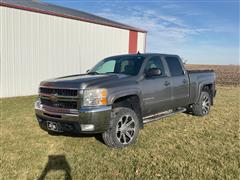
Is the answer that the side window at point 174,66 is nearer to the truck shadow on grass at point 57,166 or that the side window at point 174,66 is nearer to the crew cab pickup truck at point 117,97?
the crew cab pickup truck at point 117,97

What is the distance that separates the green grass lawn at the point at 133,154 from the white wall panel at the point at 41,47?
6.22 m

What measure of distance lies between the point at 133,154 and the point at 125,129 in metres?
0.59

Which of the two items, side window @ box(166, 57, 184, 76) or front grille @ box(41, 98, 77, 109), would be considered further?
side window @ box(166, 57, 184, 76)

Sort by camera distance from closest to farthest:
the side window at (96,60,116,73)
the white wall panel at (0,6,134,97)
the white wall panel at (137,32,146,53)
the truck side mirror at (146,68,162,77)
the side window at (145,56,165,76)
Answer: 1. the truck side mirror at (146,68,162,77)
2. the side window at (145,56,165,76)
3. the side window at (96,60,116,73)
4. the white wall panel at (0,6,134,97)
5. the white wall panel at (137,32,146,53)

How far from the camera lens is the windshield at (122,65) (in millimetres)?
5520

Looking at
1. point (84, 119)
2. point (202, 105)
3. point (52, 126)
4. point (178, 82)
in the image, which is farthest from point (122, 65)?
point (202, 105)

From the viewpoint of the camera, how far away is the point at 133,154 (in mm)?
4531

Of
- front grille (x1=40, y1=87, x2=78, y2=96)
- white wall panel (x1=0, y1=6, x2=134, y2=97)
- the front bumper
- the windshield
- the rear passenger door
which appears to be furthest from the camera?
white wall panel (x1=0, y1=6, x2=134, y2=97)

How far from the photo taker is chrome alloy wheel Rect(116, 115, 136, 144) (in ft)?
16.0

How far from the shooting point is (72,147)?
16.2ft

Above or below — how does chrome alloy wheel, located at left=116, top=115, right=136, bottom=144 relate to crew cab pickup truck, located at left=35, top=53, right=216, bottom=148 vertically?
below

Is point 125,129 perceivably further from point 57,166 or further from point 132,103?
point 57,166

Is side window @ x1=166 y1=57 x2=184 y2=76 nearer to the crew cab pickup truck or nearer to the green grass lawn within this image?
the crew cab pickup truck

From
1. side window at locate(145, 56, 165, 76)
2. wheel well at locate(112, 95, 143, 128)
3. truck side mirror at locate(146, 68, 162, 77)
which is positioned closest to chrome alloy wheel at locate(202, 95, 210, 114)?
side window at locate(145, 56, 165, 76)
